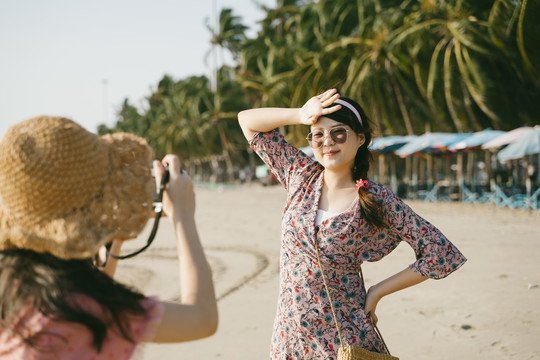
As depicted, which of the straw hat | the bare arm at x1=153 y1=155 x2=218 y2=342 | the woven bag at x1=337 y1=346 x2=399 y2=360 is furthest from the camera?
the woven bag at x1=337 y1=346 x2=399 y2=360

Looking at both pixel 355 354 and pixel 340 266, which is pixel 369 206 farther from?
pixel 355 354

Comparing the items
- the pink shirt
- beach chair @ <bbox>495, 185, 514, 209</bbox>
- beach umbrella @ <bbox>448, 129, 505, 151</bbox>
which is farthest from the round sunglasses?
beach umbrella @ <bbox>448, 129, 505, 151</bbox>

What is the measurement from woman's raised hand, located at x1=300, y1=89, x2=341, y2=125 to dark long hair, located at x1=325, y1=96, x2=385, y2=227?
2.2 inches

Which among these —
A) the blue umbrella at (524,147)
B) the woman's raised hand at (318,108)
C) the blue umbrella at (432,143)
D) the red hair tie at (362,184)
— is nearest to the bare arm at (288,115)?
the woman's raised hand at (318,108)

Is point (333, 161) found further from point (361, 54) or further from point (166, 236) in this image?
point (361, 54)

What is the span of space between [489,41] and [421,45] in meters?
3.28

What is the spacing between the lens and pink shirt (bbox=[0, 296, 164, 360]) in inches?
47.7

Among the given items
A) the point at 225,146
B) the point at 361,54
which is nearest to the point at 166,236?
the point at 361,54

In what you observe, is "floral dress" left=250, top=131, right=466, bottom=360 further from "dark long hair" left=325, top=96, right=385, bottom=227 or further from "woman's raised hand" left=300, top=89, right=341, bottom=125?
"woman's raised hand" left=300, top=89, right=341, bottom=125

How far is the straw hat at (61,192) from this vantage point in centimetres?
119

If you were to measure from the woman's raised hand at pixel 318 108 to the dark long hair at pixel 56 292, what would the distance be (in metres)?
1.25

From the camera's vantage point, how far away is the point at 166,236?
47.6 ft

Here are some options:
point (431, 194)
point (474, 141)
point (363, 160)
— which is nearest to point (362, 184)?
point (363, 160)

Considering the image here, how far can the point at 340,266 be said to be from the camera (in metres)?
2.17
